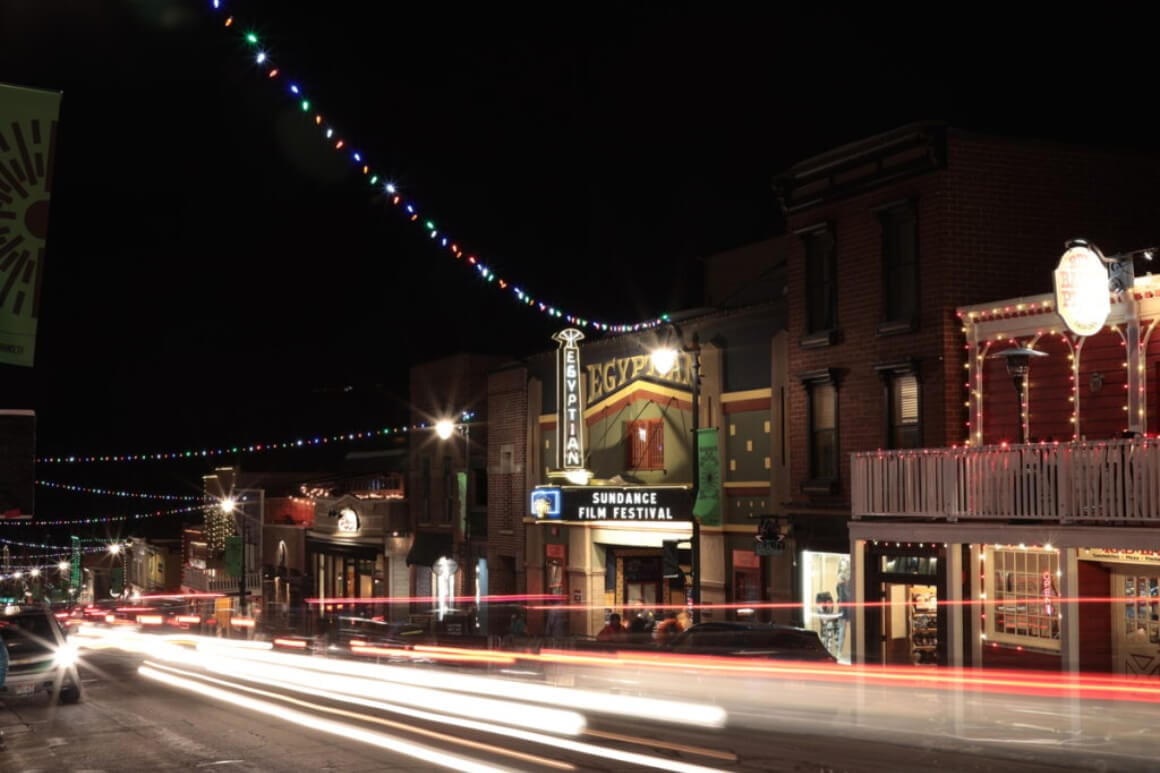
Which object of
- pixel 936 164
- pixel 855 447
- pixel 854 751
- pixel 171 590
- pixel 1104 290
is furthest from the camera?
pixel 171 590

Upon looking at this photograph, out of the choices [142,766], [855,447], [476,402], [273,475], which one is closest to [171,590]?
[273,475]

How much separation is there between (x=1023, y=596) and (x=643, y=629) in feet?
28.2

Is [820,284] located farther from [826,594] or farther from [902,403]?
[826,594]

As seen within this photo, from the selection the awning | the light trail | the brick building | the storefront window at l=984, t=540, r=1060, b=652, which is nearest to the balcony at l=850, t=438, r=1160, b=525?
the brick building

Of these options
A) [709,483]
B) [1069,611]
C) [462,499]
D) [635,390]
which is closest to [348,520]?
[462,499]

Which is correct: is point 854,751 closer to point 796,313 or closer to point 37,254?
point 37,254

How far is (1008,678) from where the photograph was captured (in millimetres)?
18609

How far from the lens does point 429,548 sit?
137 feet

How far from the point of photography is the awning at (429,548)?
1610 inches

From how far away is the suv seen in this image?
18.5 m

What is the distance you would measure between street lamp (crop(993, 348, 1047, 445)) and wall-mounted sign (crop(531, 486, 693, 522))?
798cm

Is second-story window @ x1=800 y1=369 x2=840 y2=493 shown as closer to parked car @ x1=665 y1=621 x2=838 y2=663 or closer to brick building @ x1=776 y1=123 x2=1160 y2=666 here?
brick building @ x1=776 y1=123 x2=1160 y2=666

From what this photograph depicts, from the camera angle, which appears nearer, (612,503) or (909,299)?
(909,299)

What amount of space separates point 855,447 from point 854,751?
37.9ft
